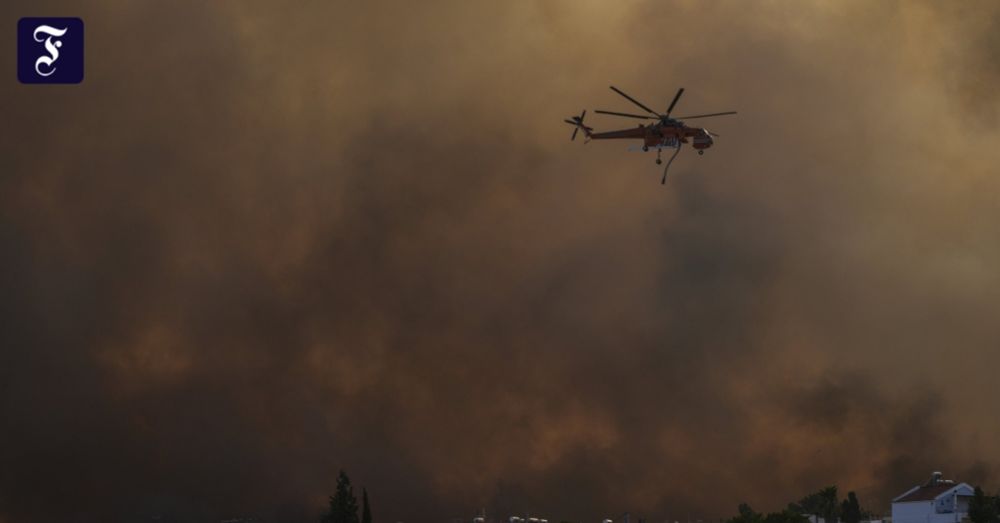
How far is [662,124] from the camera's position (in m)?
179

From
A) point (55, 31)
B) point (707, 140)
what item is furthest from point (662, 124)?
point (55, 31)

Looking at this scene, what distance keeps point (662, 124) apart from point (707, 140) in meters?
5.09

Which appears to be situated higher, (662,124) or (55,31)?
(55,31)

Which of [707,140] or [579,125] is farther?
[579,125]

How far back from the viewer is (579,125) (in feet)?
628

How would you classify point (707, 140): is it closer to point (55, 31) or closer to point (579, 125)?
point (579, 125)

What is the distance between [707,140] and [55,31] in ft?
225

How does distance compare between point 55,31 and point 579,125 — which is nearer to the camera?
point 55,31

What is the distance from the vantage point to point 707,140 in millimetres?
178125

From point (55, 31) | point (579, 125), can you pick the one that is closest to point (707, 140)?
point (579, 125)

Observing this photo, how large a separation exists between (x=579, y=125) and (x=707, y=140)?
18.6 meters

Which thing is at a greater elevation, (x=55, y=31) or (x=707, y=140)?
(x=55, y=31)

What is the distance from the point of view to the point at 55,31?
174625 mm

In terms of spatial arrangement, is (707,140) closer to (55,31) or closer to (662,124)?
(662,124)
